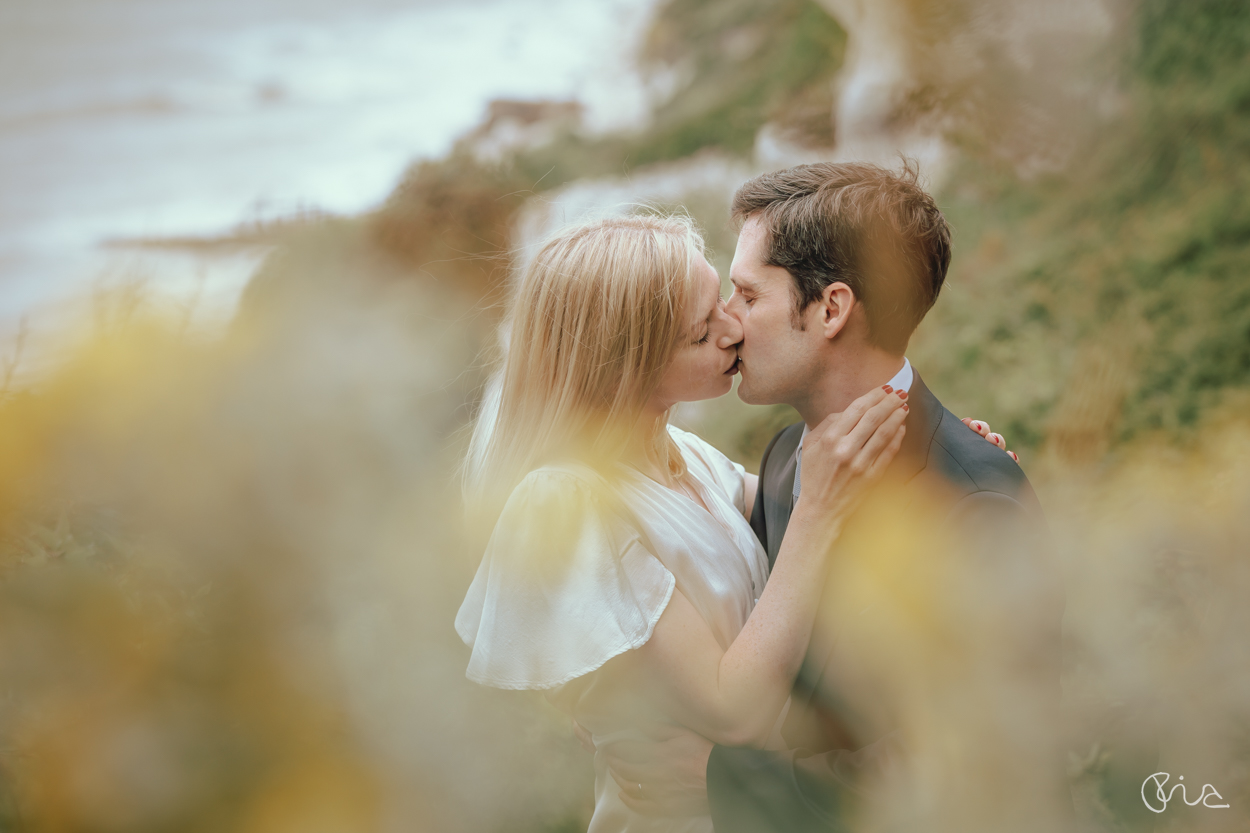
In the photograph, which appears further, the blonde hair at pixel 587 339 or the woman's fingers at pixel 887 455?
the blonde hair at pixel 587 339

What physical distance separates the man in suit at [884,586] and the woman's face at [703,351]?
1.6 inches

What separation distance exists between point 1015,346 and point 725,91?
0.92 m

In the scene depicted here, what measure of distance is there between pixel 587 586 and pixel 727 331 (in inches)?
19.6

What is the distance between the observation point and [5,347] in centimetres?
78

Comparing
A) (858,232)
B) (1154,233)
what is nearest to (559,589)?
(858,232)

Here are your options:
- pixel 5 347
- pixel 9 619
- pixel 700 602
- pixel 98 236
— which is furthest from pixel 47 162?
pixel 700 602

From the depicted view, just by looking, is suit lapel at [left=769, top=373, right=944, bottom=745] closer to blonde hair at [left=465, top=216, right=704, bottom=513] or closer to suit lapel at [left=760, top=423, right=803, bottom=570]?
suit lapel at [left=760, top=423, right=803, bottom=570]

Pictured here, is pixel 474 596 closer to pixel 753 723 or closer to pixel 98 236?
pixel 753 723

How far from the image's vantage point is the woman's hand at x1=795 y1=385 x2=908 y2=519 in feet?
3.50

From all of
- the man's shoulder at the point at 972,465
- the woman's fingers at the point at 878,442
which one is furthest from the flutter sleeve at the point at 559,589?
the man's shoulder at the point at 972,465

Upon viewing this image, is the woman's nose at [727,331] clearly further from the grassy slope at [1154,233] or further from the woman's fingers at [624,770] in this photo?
the woman's fingers at [624,770]

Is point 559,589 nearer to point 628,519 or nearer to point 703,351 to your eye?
point 628,519

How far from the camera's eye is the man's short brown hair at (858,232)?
4.00 ft

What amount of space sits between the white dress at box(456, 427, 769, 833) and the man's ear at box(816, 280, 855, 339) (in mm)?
390
